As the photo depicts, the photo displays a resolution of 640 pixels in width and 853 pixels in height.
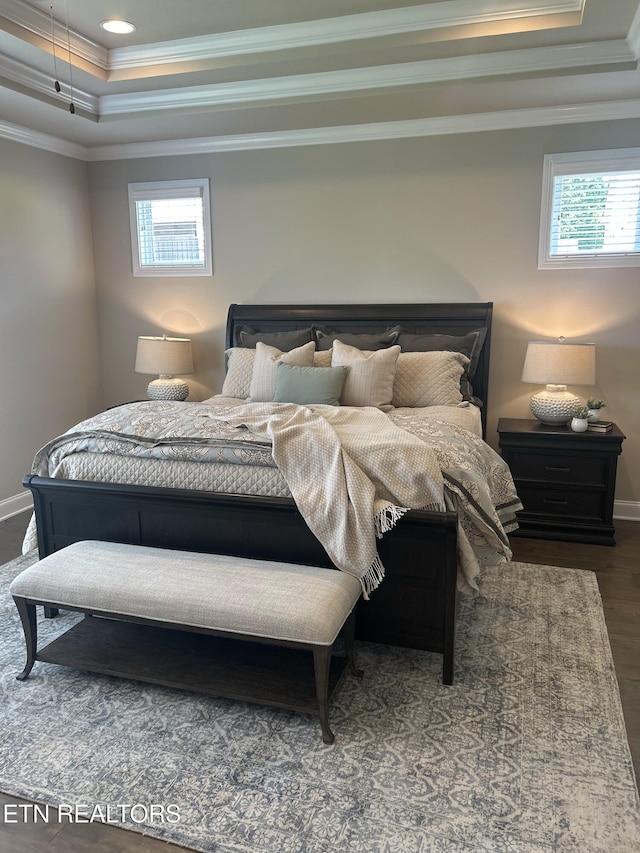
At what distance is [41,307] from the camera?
4699mm

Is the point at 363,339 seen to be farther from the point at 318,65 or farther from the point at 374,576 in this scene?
the point at 374,576

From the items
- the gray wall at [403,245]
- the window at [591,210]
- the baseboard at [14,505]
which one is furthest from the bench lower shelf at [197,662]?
the window at [591,210]

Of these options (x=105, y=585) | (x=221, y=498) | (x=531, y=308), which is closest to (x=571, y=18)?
(x=531, y=308)

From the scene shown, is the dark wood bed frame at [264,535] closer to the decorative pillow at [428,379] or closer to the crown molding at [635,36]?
the decorative pillow at [428,379]

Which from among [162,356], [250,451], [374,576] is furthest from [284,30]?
[374,576]

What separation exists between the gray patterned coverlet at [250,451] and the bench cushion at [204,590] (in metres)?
0.43

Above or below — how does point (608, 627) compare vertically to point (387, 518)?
below

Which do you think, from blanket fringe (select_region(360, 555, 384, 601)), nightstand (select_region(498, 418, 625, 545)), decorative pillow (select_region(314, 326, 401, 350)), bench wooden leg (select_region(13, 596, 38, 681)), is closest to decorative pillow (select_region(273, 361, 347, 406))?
decorative pillow (select_region(314, 326, 401, 350))

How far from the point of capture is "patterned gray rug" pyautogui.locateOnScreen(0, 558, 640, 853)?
1.77m

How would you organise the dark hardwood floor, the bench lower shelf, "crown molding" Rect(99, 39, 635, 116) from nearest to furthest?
the dark hardwood floor, the bench lower shelf, "crown molding" Rect(99, 39, 635, 116)

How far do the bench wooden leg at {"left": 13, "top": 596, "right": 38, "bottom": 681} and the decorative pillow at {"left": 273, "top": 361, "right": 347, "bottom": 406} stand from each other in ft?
5.82

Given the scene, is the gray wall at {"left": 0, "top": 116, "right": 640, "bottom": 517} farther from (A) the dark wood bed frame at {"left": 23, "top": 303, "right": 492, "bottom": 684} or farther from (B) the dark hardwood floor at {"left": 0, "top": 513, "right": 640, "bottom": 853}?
(A) the dark wood bed frame at {"left": 23, "top": 303, "right": 492, "bottom": 684}

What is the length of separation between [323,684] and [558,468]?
2411 mm

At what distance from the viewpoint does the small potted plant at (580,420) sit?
3.88 meters
